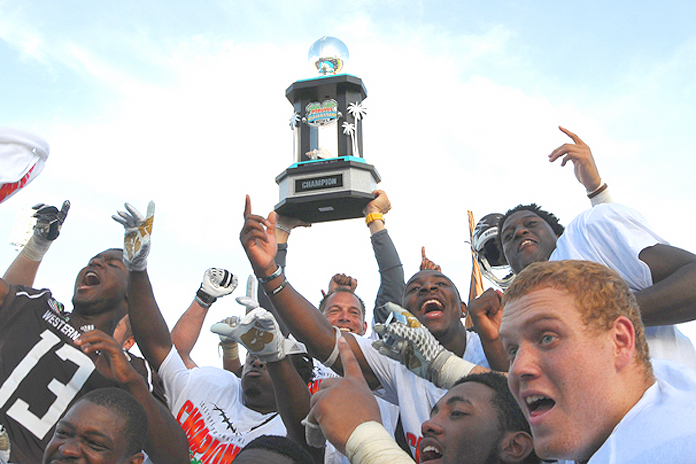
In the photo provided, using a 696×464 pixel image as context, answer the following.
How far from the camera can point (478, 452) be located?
191 cm

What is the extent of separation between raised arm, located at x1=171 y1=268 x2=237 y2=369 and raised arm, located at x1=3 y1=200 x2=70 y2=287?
1.06 meters

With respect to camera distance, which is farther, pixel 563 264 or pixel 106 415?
pixel 106 415

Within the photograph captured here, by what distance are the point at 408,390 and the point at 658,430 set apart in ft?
5.95

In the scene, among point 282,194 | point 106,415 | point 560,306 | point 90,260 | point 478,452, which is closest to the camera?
point 560,306

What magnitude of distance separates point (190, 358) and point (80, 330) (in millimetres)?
1179

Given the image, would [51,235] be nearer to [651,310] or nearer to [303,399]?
[303,399]

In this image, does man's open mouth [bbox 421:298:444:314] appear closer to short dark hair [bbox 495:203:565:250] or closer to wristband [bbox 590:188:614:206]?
short dark hair [bbox 495:203:565:250]

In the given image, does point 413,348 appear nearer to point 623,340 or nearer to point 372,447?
point 372,447

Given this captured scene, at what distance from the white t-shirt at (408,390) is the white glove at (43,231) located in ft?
7.84

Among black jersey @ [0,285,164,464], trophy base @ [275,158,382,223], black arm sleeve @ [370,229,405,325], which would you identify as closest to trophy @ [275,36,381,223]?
trophy base @ [275,158,382,223]

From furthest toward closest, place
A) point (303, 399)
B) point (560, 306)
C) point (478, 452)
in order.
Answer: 1. point (303, 399)
2. point (478, 452)
3. point (560, 306)

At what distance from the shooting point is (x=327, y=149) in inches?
364

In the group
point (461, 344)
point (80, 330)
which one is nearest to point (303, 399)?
point (461, 344)

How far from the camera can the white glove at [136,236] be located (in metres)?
3.26
